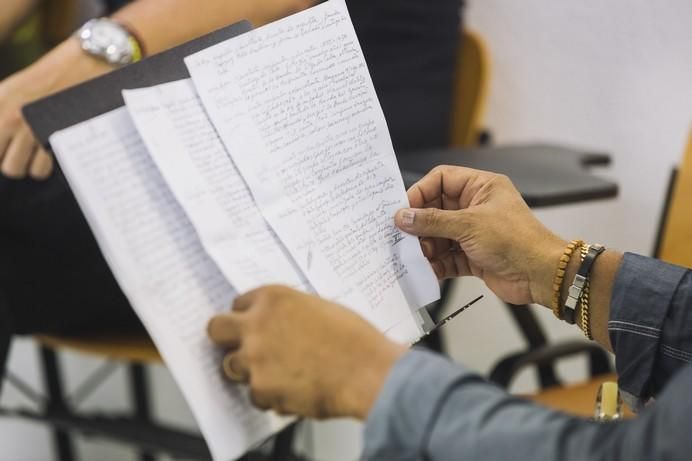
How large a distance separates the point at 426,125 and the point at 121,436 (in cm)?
64

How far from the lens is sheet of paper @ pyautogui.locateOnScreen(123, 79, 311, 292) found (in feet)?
1.87

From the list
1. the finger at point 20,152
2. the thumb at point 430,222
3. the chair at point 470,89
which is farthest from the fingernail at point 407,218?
the chair at point 470,89

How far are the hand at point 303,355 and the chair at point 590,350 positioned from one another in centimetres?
46

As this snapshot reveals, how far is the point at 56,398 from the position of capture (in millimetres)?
1510

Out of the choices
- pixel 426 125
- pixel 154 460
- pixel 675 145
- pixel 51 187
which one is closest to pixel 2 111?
pixel 51 187

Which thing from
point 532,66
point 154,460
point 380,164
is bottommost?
point 154,460

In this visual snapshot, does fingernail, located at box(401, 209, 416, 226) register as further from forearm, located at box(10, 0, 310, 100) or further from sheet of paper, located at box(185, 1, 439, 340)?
forearm, located at box(10, 0, 310, 100)

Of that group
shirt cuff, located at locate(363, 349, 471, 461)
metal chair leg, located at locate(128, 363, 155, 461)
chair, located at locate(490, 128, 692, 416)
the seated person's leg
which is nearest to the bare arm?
the seated person's leg

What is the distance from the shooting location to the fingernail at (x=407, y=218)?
27.1 inches

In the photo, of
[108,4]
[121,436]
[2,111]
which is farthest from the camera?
[121,436]

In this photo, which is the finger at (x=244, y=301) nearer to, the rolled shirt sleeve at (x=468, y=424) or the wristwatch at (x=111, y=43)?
the rolled shirt sleeve at (x=468, y=424)

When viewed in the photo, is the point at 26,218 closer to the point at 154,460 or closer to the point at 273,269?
the point at 273,269

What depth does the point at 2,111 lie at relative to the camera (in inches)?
33.7

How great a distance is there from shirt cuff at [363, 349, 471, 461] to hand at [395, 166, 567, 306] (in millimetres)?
220
